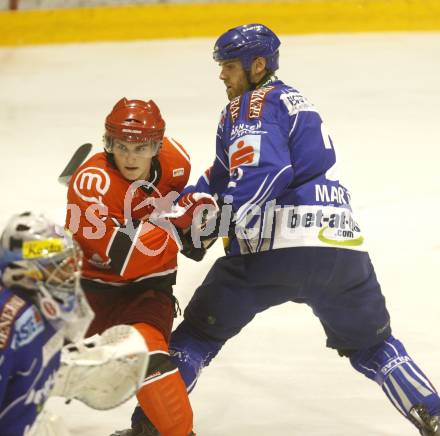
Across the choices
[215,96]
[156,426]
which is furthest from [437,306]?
[215,96]

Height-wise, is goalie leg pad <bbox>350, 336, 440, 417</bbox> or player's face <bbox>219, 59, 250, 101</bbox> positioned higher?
player's face <bbox>219, 59, 250, 101</bbox>

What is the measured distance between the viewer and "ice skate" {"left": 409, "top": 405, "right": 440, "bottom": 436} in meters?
3.32

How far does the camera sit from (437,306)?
4.49 metres

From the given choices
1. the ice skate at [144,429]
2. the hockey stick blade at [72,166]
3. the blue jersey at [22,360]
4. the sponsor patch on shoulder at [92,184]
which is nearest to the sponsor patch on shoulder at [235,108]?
the sponsor patch on shoulder at [92,184]

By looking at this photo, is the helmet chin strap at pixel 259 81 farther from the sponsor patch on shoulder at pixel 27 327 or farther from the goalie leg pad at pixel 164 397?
the sponsor patch on shoulder at pixel 27 327

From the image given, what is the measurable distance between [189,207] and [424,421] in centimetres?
98

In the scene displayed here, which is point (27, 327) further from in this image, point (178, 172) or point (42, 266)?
point (178, 172)

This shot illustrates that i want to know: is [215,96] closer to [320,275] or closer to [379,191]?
[379,191]

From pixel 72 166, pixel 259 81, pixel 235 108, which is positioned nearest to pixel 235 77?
pixel 259 81

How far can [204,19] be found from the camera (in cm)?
761

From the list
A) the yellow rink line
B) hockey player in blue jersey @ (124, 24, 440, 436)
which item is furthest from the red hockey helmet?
the yellow rink line

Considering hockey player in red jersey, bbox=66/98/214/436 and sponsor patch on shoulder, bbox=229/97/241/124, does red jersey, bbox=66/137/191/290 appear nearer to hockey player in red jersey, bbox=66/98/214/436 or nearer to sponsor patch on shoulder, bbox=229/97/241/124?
hockey player in red jersey, bbox=66/98/214/436

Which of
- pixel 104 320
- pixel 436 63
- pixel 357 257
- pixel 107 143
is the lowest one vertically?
pixel 104 320

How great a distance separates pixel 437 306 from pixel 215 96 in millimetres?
2732
